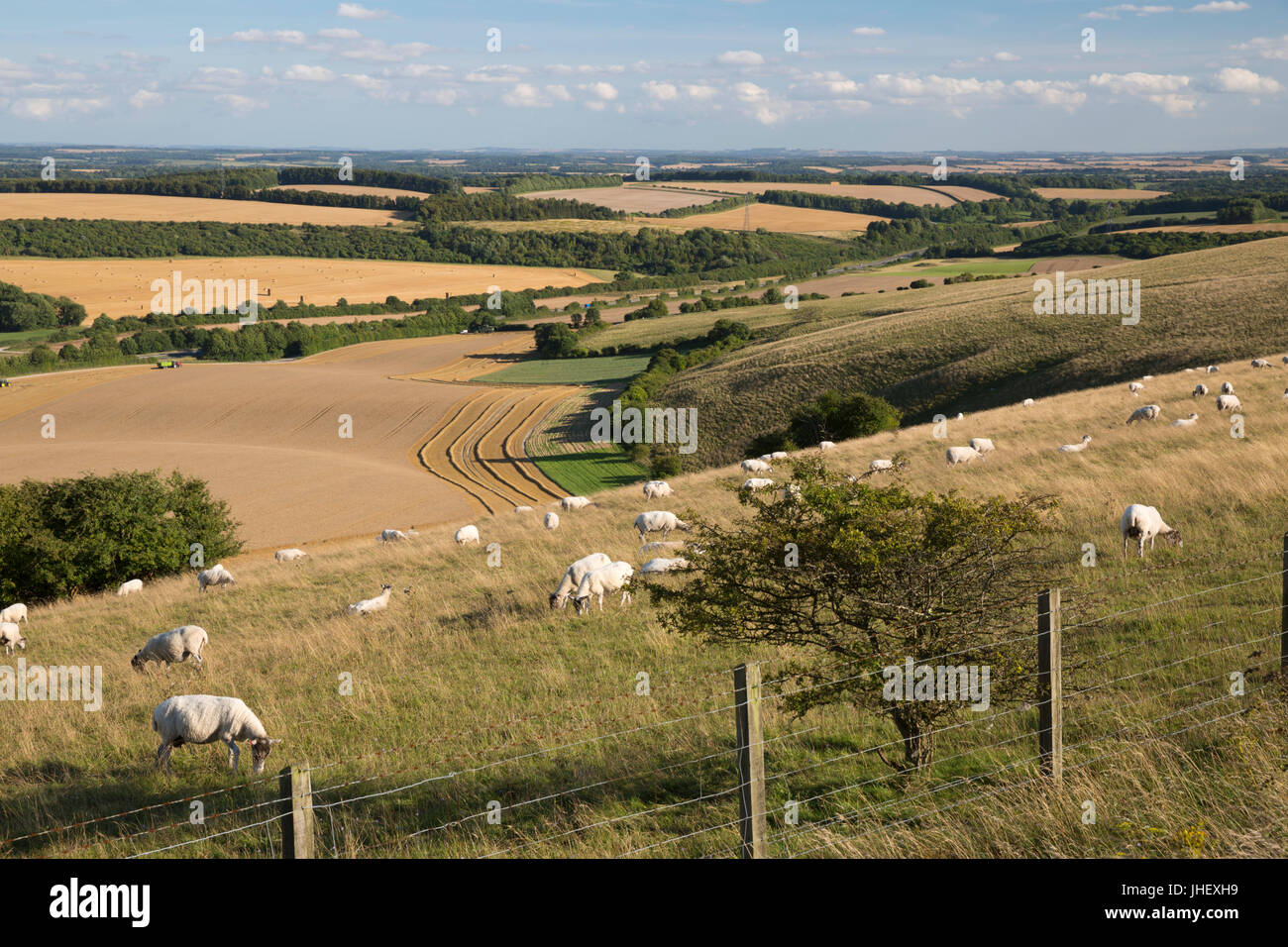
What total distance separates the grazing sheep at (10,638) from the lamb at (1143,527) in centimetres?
2147

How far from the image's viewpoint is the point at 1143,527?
15.4m

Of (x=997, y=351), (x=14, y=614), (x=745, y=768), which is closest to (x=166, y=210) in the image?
(x=997, y=351)

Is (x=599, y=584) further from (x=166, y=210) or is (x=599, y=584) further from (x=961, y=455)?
(x=166, y=210)

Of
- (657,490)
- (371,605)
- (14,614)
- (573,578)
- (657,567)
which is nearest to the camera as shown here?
(573,578)

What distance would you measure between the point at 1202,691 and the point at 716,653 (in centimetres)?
605

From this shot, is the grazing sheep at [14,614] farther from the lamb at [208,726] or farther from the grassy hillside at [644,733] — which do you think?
the lamb at [208,726]

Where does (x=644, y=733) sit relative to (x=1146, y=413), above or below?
below

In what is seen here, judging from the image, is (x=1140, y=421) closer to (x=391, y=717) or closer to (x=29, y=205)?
(x=391, y=717)

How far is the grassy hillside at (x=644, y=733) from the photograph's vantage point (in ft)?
23.5

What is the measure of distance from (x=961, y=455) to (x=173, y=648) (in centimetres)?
2119

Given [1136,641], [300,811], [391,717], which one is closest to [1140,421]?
[1136,641]

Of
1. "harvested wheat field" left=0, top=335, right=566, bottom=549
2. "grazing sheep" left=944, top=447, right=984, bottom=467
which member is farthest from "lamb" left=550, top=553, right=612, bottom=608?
"harvested wheat field" left=0, top=335, right=566, bottom=549

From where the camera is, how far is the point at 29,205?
182 meters

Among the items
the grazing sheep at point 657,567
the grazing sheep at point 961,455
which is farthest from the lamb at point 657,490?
the grazing sheep at point 657,567
